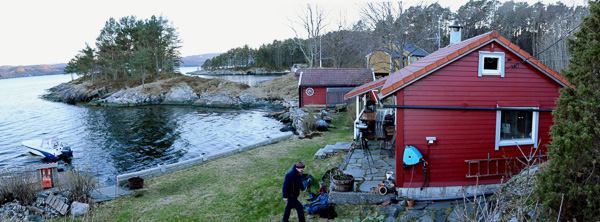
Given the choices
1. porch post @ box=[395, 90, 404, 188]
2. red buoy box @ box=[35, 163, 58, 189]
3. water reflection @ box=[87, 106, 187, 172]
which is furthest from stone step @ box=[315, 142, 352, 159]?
red buoy box @ box=[35, 163, 58, 189]

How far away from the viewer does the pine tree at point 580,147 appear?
4.77m

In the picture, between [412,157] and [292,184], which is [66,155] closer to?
[292,184]

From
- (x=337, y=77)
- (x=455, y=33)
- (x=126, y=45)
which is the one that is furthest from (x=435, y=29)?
(x=126, y=45)

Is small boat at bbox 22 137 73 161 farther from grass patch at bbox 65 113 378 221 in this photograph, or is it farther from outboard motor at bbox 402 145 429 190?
outboard motor at bbox 402 145 429 190

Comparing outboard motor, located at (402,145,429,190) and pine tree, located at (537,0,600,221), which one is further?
outboard motor, located at (402,145,429,190)

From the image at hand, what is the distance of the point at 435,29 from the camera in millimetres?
40656

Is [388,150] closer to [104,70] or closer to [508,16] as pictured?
[508,16]

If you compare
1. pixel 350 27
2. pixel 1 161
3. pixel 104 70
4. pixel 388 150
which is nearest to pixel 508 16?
pixel 350 27

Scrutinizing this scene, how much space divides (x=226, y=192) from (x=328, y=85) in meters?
21.3

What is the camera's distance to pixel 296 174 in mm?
7684

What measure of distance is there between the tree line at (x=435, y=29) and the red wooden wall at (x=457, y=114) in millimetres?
18646

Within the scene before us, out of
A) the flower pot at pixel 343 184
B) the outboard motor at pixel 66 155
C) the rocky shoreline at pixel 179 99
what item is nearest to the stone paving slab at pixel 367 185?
the flower pot at pixel 343 184

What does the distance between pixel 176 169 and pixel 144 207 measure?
4.43 m

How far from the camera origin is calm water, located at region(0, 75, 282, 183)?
1923 centimetres
